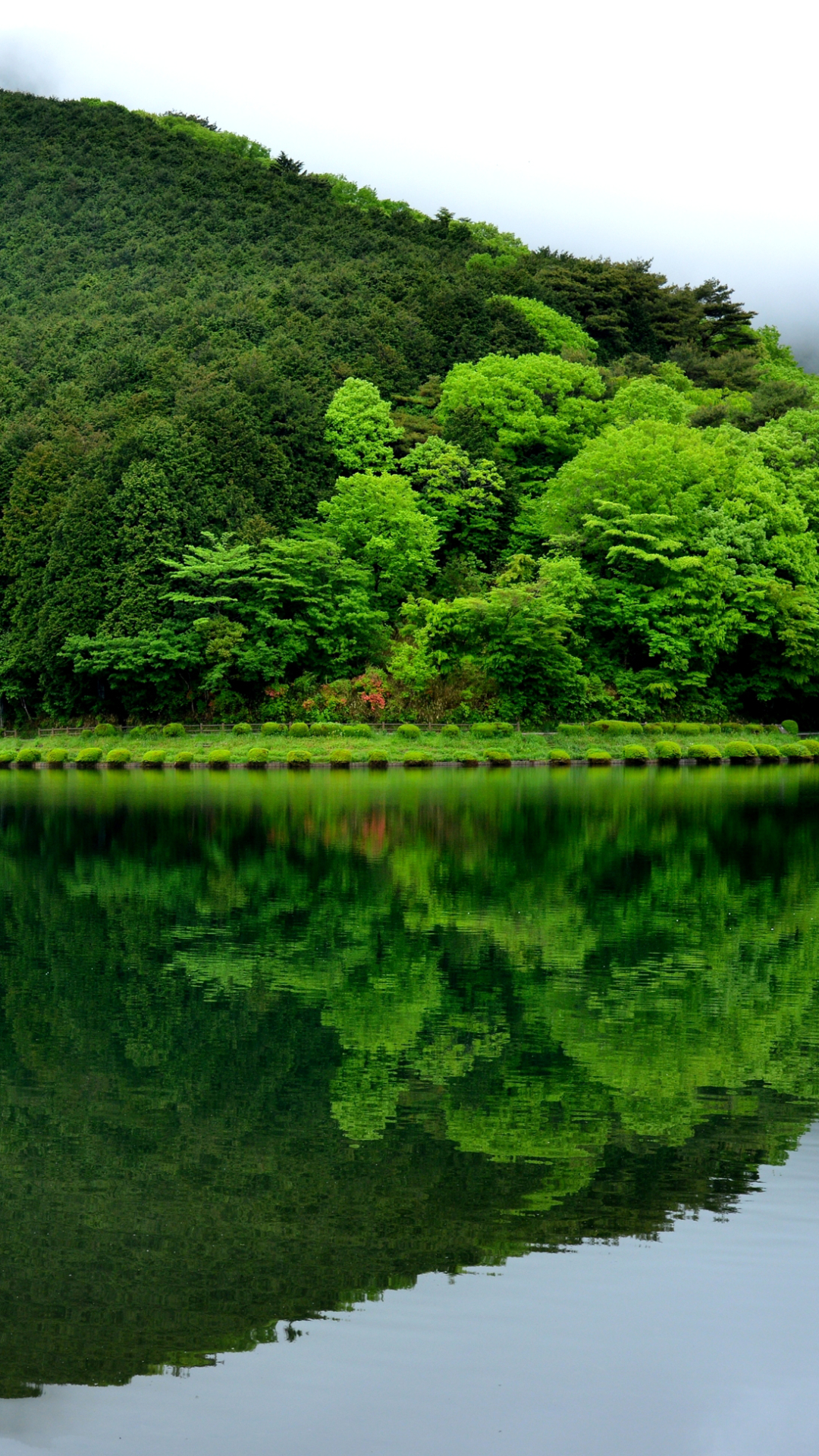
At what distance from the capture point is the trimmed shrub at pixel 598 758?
44.5 meters

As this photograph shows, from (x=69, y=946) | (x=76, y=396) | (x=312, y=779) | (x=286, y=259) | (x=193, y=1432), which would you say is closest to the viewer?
(x=193, y=1432)

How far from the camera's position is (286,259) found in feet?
306

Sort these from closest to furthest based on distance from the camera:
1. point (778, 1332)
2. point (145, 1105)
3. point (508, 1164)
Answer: point (778, 1332)
point (508, 1164)
point (145, 1105)

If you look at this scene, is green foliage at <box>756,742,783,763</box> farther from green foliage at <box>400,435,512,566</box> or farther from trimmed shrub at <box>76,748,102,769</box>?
trimmed shrub at <box>76,748,102,769</box>

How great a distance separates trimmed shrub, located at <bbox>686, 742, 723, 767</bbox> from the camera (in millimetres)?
45719

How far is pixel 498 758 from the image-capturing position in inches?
1753

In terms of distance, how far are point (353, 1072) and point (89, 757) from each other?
38627 millimetres

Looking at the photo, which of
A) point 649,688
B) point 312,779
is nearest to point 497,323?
point 649,688

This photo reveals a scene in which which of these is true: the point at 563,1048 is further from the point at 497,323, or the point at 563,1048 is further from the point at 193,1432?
the point at 497,323

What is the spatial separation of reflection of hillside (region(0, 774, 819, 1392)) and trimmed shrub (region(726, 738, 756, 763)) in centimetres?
2765

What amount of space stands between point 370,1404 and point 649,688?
4602cm

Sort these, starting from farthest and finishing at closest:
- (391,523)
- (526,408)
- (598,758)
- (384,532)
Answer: (526,408) < (384,532) < (391,523) < (598,758)

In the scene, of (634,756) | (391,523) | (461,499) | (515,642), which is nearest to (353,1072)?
(634,756)

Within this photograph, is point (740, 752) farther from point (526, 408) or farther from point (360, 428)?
point (526, 408)
